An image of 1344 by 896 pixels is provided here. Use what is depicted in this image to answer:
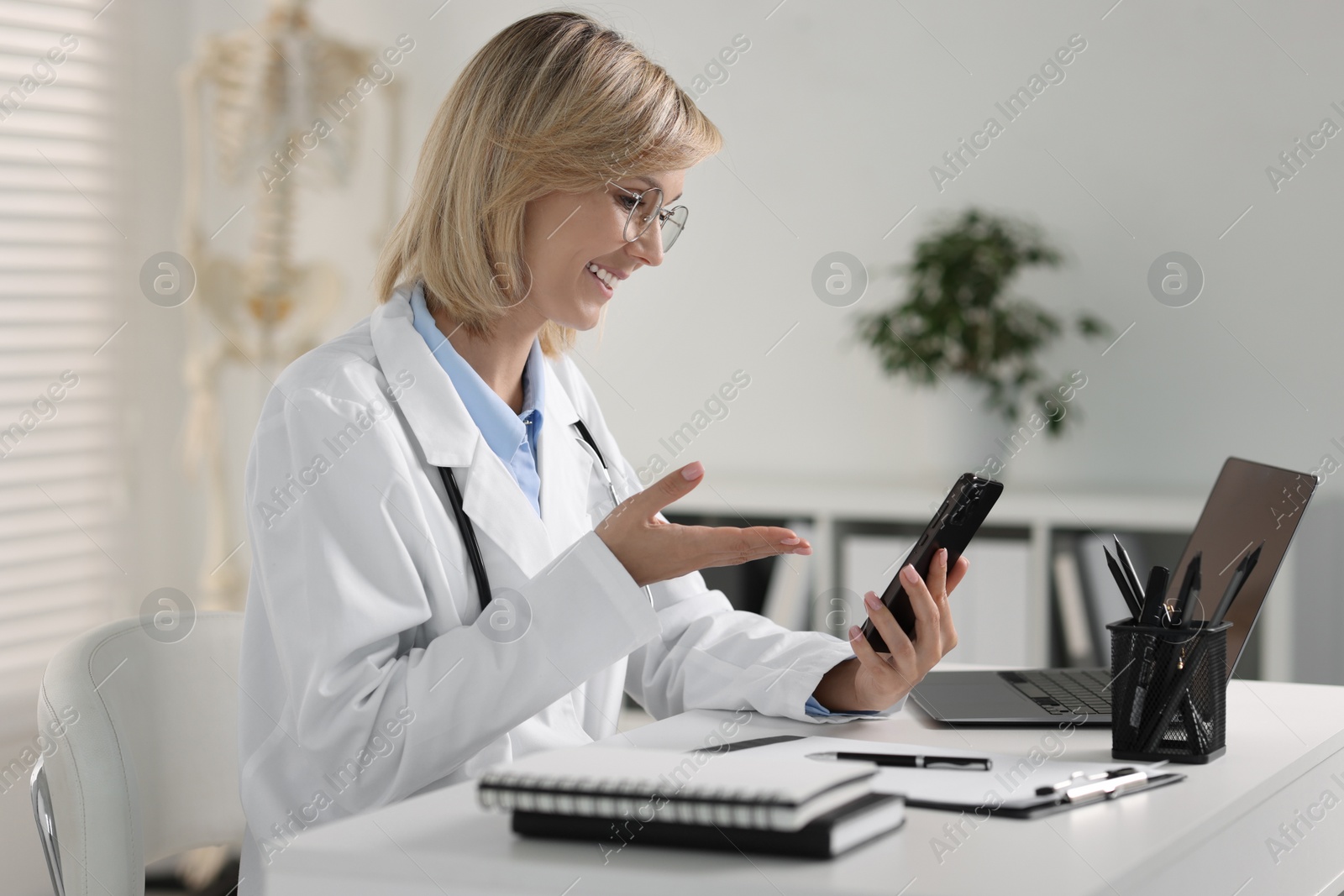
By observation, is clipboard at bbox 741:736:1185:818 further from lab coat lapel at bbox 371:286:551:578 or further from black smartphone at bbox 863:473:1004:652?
lab coat lapel at bbox 371:286:551:578

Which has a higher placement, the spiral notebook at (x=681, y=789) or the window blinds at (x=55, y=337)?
the window blinds at (x=55, y=337)

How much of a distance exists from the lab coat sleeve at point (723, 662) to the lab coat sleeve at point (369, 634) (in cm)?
22

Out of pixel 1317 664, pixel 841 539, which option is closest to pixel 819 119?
pixel 841 539

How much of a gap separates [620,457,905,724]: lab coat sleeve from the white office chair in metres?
0.49

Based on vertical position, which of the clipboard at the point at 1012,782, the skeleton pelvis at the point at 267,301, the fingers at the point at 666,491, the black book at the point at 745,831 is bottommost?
the clipboard at the point at 1012,782

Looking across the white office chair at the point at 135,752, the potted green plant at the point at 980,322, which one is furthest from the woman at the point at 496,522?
the potted green plant at the point at 980,322

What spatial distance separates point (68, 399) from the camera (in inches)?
123

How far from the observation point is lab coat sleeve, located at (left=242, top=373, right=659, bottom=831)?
45.5 inches

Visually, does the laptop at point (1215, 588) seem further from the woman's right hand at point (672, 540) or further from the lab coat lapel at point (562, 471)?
the lab coat lapel at point (562, 471)

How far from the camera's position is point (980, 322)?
304 centimetres

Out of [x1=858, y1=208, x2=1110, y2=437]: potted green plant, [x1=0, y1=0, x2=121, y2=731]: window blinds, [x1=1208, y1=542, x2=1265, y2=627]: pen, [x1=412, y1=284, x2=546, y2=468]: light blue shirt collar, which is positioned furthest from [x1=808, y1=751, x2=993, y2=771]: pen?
[x1=0, y1=0, x2=121, y2=731]: window blinds

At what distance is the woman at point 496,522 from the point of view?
1.16 metres

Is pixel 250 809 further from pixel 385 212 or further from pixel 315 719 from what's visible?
pixel 385 212

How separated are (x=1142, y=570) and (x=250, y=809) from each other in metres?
2.25
